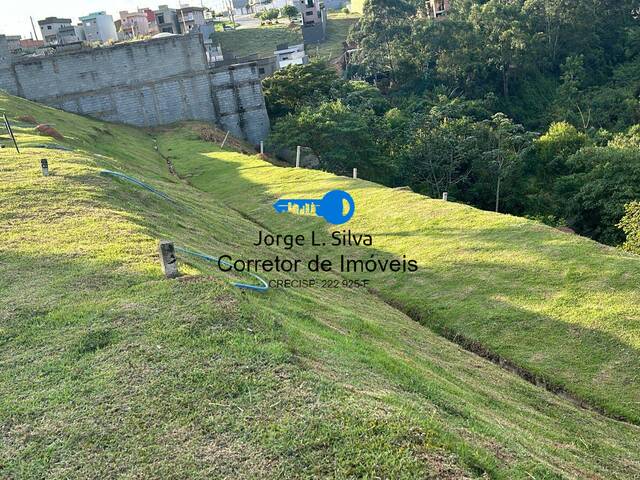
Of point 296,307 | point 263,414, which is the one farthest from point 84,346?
point 296,307

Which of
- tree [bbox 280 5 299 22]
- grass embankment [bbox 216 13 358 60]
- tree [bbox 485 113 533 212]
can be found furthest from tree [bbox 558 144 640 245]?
tree [bbox 280 5 299 22]

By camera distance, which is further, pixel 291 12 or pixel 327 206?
pixel 291 12

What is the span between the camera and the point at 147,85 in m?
40.0

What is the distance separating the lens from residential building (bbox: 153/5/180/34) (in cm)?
6912

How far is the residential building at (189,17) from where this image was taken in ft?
236

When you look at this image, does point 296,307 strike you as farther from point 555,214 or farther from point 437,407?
point 555,214

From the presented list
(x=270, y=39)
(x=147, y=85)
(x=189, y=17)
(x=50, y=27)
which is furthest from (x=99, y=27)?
(x=147, y=85)

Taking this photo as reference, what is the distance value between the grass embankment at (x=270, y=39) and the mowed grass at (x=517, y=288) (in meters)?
57.0

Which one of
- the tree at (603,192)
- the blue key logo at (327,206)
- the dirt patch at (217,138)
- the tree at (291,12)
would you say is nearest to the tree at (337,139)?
the dirt patch at (217,138)

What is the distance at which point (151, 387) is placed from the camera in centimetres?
583

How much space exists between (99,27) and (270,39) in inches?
954

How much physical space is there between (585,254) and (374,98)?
30573 mm

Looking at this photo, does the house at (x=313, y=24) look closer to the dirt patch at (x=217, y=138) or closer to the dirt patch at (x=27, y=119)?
the dirt patch at (x=217, y=138)

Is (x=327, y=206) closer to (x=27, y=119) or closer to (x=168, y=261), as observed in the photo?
(x=168, y=261)
